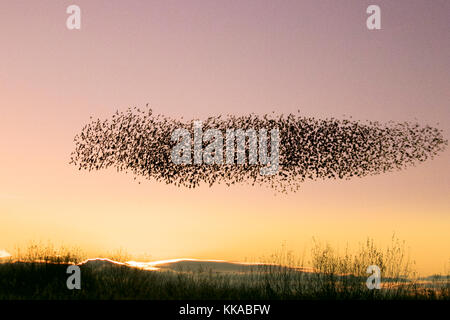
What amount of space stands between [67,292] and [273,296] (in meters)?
4.43

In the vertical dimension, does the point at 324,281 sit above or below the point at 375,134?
below

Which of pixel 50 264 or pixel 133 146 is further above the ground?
pixel 133 146

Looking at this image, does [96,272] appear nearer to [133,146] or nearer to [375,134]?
[133,146]

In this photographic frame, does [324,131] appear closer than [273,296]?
No
